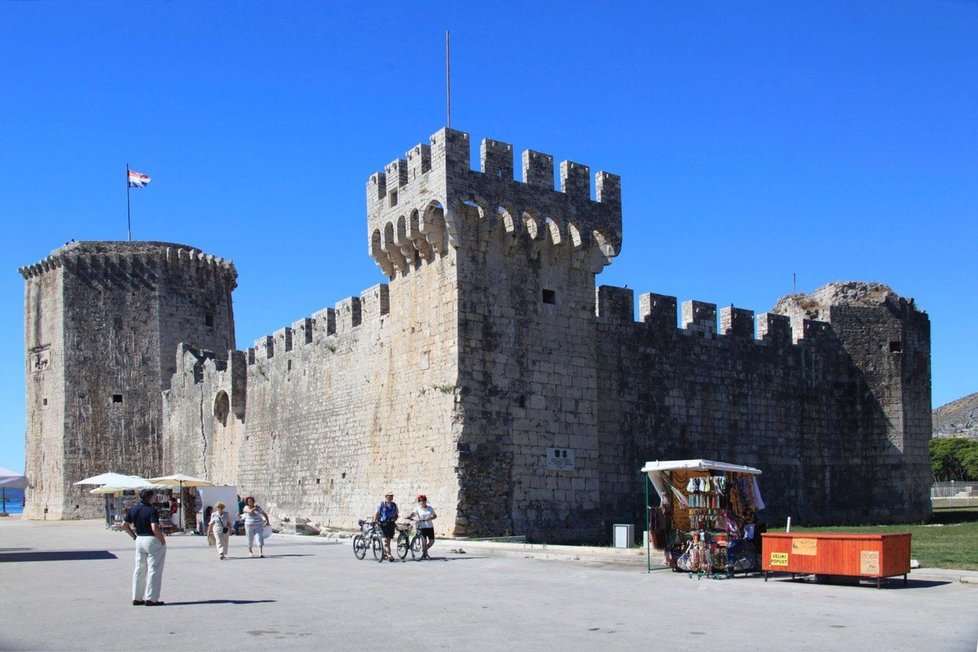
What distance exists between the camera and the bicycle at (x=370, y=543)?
16719 millimetres

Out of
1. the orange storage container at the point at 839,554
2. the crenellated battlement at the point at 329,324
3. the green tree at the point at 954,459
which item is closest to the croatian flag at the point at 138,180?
the crenellated battlement at the point at 329,324

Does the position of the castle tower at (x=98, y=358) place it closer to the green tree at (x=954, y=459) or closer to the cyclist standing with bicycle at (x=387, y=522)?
the cyclist standing with bicycle at (x=387, y=522)

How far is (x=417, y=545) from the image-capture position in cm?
1700

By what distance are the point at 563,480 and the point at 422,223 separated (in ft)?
19.3

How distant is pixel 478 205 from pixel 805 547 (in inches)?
394

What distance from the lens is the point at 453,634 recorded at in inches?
351

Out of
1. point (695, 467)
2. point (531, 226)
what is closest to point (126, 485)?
point (531, 226)

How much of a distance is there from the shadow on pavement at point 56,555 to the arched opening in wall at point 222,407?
42.6ft

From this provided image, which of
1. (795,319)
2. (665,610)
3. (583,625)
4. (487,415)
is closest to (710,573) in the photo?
(665,610)

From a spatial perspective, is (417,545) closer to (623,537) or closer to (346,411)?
(623,537)

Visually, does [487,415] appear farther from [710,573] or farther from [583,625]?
[583,625]

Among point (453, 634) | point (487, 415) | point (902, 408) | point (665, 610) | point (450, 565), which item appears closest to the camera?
point (453, 634)

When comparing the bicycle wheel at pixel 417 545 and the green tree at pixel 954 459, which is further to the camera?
the green tree at pixel 954 459

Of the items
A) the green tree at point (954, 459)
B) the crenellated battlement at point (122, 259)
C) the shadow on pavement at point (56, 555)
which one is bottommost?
the green tree at point (954, 459)
